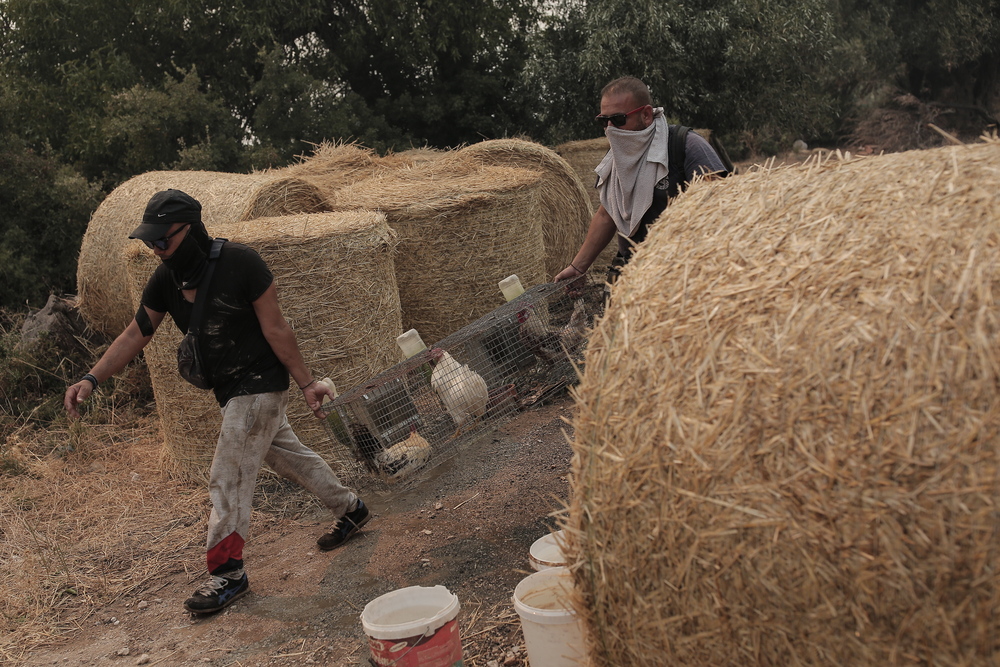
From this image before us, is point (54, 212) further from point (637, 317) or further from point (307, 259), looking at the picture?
point (637, 317)

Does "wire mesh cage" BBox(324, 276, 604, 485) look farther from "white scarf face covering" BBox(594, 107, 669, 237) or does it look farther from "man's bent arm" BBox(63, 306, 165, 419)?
"man's bent arm" BBox(63, 306, 165, 419)

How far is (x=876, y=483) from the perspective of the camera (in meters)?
2.05

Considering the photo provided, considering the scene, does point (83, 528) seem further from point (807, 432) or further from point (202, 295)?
point (807, 432)

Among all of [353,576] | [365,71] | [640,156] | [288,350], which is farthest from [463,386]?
[365,71]

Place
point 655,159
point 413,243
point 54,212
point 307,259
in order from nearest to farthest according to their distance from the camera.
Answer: point 655,159 → point 307,259 → point 413,243 → point 54,212

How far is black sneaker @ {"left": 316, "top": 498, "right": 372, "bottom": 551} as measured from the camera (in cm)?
516

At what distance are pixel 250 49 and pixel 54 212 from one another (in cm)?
551

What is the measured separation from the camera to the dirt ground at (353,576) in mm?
4164

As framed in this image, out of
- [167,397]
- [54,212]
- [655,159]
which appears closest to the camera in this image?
[655,159]

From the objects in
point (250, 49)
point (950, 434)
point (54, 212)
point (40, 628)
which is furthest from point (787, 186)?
point (250, 49)

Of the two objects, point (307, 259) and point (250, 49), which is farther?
point (250, 49)

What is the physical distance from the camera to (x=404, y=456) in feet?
14.6

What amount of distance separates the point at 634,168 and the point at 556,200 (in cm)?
553

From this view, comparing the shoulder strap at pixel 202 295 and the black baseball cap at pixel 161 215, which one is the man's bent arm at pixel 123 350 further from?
the black baseball cap at pixel 161 215
